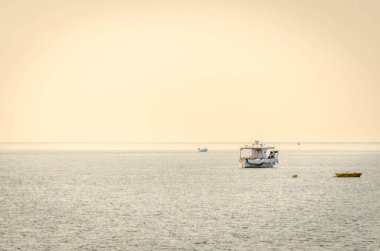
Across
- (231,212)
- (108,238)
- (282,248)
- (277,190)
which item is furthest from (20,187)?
(282,248)

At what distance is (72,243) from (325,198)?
52533 millimetres

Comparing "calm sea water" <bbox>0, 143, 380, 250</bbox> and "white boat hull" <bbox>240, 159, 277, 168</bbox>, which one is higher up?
"white boat hull" <bbox>240, 159, 277, 168</bbox>

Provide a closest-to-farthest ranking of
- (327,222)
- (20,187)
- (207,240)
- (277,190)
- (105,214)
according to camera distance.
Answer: (207,240)
(327,222)
(105,214)
(277,190)
(20,187)

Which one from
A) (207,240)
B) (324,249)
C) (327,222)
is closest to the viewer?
(324,249)

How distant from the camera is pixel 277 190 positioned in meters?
116

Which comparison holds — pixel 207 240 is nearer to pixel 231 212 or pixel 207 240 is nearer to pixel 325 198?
pixel 231 212

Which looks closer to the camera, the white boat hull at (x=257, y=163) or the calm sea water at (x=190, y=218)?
the calm sea water at (x=190, y=218)

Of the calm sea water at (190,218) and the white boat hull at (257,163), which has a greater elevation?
the white boat hull at (257,163)

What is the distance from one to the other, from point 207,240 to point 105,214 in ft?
72.5

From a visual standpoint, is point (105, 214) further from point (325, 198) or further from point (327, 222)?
point (325, 198)

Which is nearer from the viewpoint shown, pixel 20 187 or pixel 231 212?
pixel 231 212

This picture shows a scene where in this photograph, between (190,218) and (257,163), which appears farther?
(257,163)

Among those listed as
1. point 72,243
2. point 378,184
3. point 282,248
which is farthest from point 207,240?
point 378,184

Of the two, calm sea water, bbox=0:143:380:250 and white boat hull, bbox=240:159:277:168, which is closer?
calm sea water, bbox=0:143:380:250
